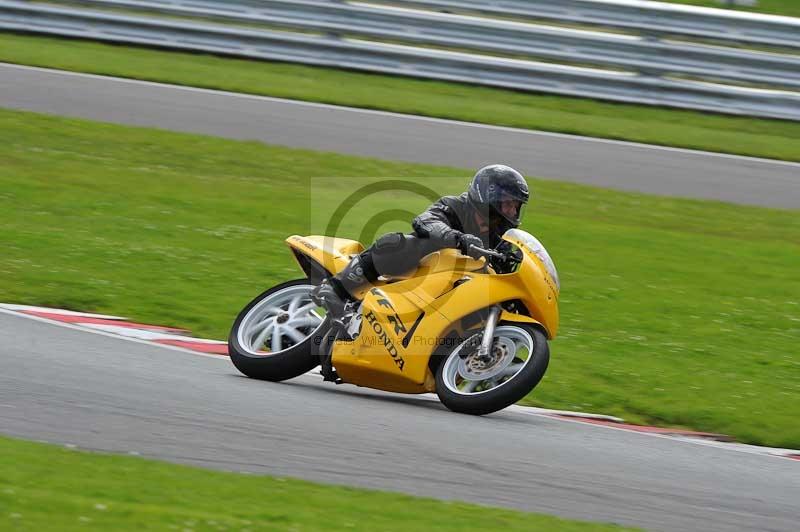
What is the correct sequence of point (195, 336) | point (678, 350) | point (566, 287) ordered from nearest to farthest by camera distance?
point (195, 336) → point (678, 350) → point (566, 287)

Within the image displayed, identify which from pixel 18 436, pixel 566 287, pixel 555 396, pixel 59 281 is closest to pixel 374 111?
pixel 566 287

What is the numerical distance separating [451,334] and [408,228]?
1808 mm

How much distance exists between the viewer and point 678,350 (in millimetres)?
9625

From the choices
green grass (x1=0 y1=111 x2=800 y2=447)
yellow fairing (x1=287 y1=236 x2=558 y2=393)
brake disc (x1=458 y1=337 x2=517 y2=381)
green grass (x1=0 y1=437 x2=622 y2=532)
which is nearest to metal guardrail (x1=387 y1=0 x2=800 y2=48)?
green grass (x1=0 y1=111 x2=800 y2=447)

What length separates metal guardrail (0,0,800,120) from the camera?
17406 mm

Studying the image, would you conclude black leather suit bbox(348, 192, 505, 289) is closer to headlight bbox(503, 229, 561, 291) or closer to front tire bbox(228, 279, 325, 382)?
headlight bbox(503, 229, 561, 291)

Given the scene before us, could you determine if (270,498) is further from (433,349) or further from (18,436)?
(433,349)

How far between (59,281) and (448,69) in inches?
387

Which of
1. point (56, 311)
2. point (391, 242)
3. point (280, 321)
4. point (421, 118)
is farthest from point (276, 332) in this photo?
point (421, 118)

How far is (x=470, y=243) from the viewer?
7023 mm

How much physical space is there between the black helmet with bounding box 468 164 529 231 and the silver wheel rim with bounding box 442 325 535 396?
A: 2.50 feet

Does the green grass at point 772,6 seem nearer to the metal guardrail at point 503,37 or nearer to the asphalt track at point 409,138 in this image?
the metal guardrail at point 503,37

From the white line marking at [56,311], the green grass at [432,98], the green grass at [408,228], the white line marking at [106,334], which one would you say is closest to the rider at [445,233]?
the white line marking at [106,334]

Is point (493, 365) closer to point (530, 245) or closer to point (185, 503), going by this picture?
point (530, 245)
